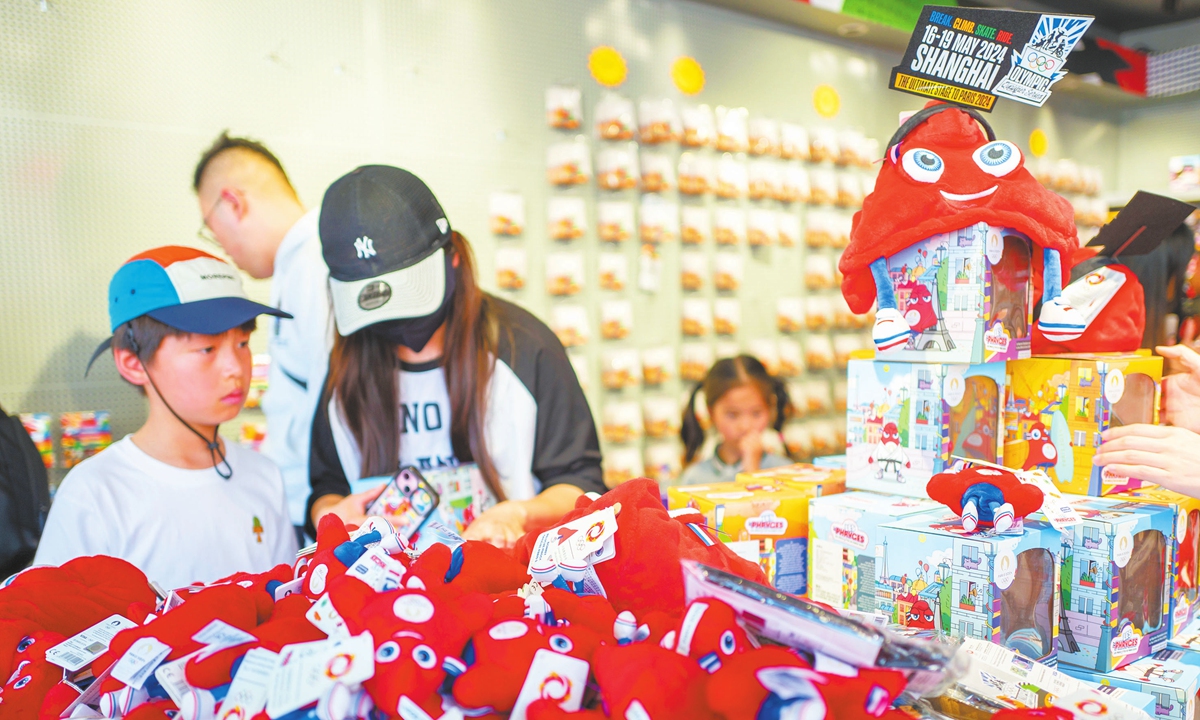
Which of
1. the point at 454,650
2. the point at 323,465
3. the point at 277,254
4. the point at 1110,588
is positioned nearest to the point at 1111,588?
the point at 1110,588

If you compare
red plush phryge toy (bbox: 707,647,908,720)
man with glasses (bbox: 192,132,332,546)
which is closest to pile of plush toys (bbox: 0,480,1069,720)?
red plush phryge toy (bbox: 707,647,908,720)

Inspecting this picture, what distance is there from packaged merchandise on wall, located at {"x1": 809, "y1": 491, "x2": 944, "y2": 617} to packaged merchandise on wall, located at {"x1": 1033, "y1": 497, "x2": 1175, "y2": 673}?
210 millimetres

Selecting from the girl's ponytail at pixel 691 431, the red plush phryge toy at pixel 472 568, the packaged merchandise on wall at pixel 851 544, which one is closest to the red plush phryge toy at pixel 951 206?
the packaged merchandise on wall at pixel 851 544

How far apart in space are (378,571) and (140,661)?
21 cm

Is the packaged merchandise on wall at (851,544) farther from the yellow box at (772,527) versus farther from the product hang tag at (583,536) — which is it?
the product hang tag at (583,536)

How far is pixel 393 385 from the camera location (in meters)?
1.93

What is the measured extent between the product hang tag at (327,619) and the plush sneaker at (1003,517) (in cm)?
88

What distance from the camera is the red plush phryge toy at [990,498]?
1092 millimetres

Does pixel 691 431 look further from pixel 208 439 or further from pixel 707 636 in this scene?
pixel 707 636

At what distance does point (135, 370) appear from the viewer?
1675 mm

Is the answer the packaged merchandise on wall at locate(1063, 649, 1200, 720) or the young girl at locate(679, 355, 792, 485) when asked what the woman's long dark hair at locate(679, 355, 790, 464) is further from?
the packaged merchandise on wall at locate(1063, 649, 1200, 720)

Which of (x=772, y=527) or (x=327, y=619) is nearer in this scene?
(x=327, y=619)

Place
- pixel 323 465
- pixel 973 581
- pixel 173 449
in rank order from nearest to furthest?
pixel 973 581 < pixel 173 449 < pixel 323 465

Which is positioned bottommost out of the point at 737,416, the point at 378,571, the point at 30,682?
the point at 737,416
